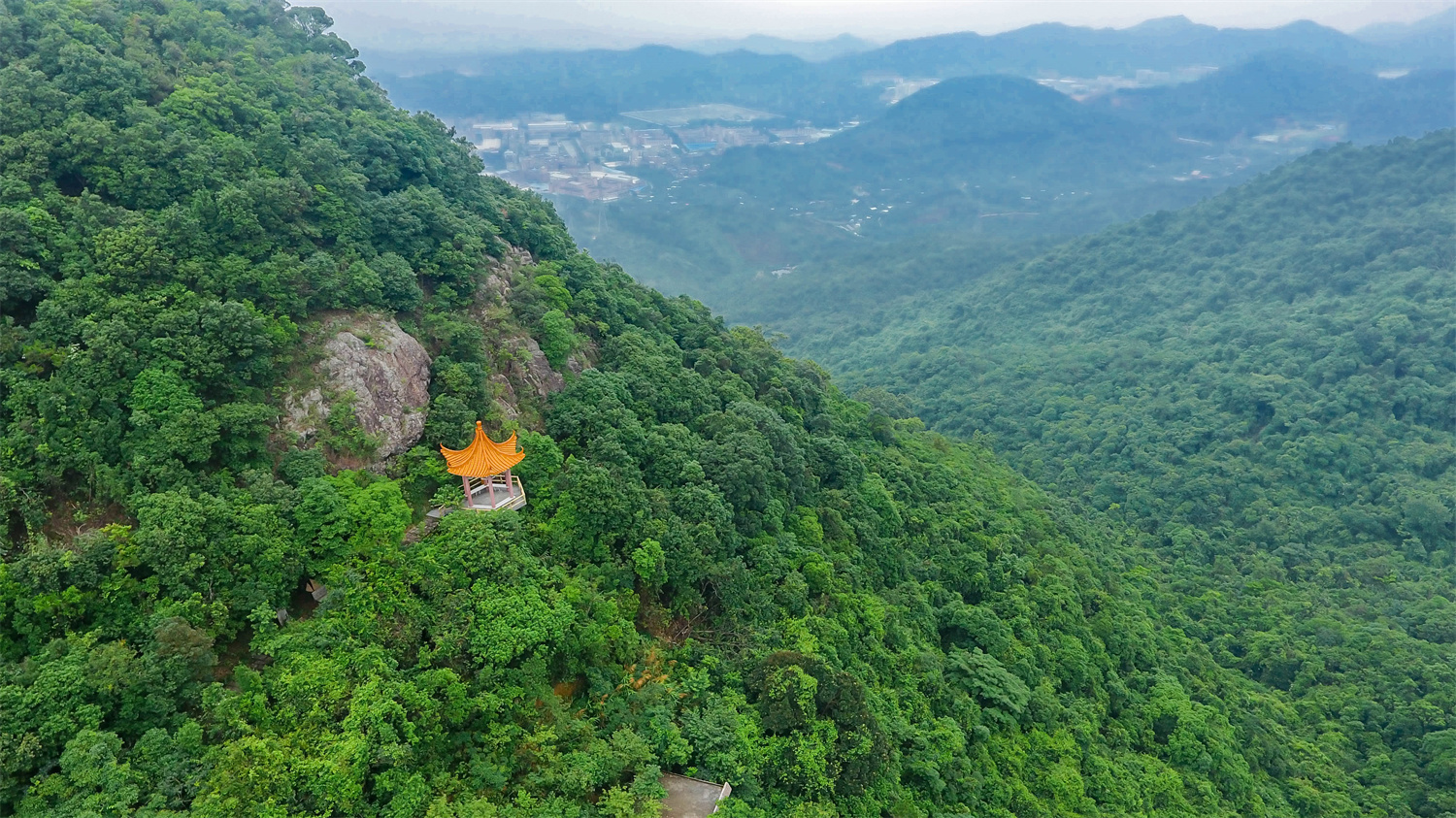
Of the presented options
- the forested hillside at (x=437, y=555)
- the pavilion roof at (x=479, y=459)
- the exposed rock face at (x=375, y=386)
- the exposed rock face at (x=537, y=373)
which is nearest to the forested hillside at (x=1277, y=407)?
the forested hillside at (x=437, y=555)

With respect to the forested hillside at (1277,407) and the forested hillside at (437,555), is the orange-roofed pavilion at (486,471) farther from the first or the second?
the forested hillside at (1277,407)

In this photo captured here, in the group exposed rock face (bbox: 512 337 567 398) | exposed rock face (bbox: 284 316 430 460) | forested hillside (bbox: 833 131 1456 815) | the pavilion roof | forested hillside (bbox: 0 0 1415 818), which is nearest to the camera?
forested hillside (bbox: 0 0 1415 818)

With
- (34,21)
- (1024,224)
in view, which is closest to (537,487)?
(34,21)

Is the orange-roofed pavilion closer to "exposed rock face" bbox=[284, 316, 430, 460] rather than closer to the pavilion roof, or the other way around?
the pavilion roof

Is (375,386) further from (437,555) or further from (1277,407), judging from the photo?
(1277,407)

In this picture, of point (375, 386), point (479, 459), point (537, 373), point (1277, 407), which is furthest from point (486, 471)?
point (1277, 407)

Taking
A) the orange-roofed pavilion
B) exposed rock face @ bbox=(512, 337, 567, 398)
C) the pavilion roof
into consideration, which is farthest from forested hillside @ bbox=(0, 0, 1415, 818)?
the pavilion roof
